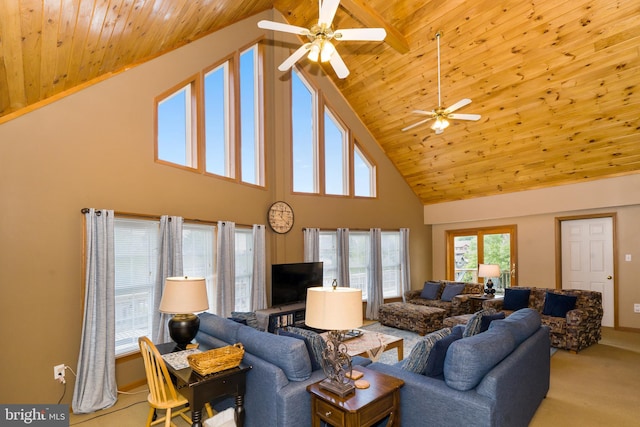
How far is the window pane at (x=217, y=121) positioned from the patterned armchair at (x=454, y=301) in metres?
4.53

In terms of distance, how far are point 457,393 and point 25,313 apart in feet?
12.6

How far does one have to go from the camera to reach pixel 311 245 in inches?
261

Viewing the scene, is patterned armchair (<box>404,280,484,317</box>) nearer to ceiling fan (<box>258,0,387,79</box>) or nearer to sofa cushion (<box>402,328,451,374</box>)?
sofa cushion (<box>402,328,451,374</box>)

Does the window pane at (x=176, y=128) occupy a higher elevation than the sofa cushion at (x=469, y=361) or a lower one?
higher

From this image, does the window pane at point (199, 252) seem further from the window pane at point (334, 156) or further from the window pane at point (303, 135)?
the window pane at point (334, 156)

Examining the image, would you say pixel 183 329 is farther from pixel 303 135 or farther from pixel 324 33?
pixel 303 135

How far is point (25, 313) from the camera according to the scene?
3.25m

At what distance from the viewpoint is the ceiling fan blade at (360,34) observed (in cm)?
320

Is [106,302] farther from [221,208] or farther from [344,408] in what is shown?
[344,408]

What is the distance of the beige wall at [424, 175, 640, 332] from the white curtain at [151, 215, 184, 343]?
6.25 metres

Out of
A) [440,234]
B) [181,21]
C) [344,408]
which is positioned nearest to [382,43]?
[181,21]

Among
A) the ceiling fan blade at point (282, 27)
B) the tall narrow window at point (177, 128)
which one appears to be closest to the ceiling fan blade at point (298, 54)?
the ceiling fan blade at point (282, 27)

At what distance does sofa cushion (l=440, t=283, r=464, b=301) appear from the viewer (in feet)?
22.8

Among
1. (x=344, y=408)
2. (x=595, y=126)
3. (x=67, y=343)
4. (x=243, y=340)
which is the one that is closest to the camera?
(x=344, y=408)
